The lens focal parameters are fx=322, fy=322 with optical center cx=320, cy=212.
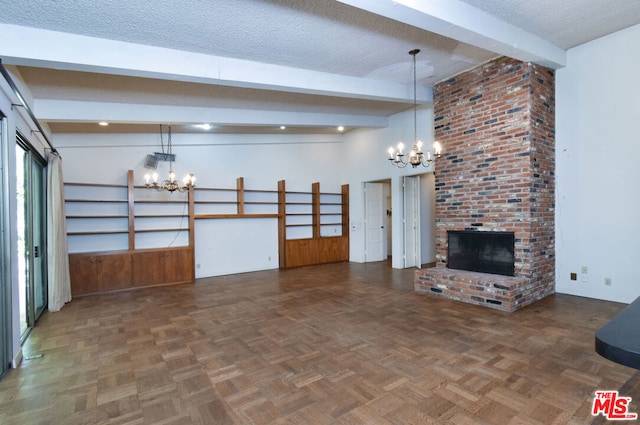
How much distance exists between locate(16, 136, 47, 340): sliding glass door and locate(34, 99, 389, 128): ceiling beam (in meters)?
0.78

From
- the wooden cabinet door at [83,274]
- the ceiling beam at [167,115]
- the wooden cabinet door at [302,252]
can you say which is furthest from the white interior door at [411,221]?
the wooden cabinet door at [83,274]

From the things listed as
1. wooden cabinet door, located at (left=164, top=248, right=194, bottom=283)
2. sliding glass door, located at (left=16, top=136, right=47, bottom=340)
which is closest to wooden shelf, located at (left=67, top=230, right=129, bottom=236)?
wooden cabinet door, located at (left=164, top=248, right=194, bottom=283)

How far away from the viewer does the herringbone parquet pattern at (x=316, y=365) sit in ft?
6.70

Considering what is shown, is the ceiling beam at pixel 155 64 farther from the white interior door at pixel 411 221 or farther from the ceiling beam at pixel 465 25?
the white interior door at pixel 411 221

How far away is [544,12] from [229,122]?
4488 millimetres

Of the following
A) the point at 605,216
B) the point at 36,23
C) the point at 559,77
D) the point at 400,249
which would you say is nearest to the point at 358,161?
the point at 400,249

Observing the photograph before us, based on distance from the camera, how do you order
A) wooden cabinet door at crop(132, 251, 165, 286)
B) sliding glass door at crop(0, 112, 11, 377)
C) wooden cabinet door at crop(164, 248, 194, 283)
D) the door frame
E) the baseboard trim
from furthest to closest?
the door frame → wooden cabinet door at crop(164, 248, 194, 283) → wooden cabinet door at crop(132, 251, 165, 286) → the baseboard trim → sliding glass door at crop(0, 112, 11, 377)

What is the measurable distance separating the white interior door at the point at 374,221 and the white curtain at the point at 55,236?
19.9 feet

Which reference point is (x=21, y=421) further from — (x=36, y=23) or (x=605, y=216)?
(x=605, y=216)

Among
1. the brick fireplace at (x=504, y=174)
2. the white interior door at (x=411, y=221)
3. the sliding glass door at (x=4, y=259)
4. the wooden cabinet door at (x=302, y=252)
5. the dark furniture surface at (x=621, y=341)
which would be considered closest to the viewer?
the dark furniture surface at (x=621, y=341)

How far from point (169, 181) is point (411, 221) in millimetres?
5100

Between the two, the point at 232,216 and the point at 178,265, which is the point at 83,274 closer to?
the point at 178,265

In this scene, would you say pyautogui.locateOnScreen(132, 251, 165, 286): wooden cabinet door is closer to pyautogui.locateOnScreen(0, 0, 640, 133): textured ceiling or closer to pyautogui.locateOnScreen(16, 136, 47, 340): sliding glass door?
pyautogui.locateOnScreen(16, 136, 47, 340): sliding glass door

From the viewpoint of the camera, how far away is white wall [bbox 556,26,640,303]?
13.1 feet
